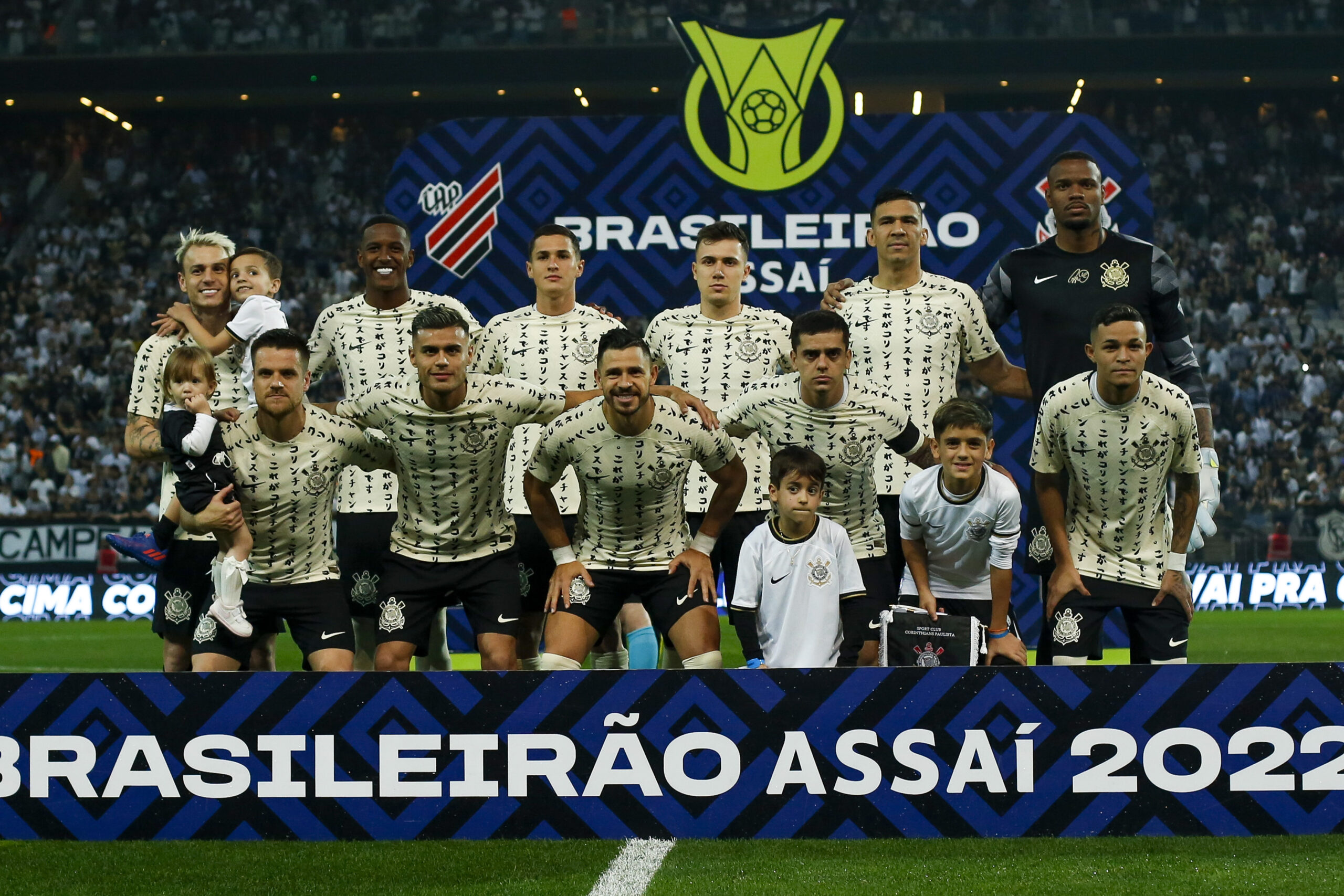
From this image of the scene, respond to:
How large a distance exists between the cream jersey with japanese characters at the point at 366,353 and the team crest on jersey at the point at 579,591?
1.20 metres

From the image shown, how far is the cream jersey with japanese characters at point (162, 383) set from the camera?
6.08 meters

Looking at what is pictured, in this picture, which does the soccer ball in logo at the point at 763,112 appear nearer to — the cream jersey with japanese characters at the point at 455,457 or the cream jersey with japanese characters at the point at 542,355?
the cream jersey with japanese characters at the point at 542,355

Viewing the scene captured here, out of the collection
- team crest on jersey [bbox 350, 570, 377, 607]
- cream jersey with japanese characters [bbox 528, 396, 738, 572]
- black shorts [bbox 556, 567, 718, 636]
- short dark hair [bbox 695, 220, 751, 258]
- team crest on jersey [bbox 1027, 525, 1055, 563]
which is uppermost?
short dark hair [bbox 695, 220, 751, 258]

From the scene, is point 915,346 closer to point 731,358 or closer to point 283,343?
point 731,358

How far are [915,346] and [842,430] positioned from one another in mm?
725

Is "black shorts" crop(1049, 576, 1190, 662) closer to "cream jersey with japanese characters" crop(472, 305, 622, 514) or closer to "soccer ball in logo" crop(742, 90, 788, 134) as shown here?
"cream jersey with japanese characters" crop(472, 305, 622, 514)

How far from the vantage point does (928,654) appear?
524cm

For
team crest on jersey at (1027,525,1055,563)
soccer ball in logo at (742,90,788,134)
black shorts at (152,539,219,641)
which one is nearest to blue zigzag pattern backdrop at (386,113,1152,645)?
soccer ball in logo at (742,90,788,134)

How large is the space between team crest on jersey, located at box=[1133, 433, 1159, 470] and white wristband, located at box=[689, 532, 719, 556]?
1.60 metres

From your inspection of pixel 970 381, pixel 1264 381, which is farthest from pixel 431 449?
pixel 1264 381

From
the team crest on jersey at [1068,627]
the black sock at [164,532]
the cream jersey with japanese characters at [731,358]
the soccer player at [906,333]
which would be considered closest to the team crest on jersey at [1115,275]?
the soccer player at [906,333]

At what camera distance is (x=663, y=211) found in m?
9.65

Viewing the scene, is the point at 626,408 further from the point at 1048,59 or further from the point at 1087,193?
the point at 1048,59

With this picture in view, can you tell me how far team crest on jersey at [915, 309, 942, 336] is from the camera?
245 inches
